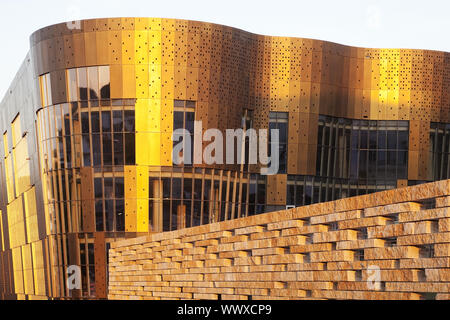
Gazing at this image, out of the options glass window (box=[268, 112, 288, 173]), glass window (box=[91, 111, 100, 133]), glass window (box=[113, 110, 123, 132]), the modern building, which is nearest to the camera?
the modern building

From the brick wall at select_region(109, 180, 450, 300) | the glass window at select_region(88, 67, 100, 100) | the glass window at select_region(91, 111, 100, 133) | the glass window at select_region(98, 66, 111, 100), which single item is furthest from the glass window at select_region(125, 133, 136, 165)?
→ the brick wall at select_region(109, 180, 450, 300)

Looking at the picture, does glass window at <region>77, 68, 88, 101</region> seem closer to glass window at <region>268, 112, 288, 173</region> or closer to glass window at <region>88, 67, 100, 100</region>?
glass window at <region>88, 67, 100, 100</region>

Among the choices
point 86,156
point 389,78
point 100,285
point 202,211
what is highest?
point 389,78

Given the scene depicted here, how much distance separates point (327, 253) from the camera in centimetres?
1764

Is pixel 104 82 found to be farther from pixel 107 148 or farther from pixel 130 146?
pixel 130 146

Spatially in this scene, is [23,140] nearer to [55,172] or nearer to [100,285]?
[55,172]

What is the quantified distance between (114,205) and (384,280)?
112 ft

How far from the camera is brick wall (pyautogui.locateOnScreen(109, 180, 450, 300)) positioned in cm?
1447

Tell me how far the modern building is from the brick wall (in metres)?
20.4

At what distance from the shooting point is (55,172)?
50.0 metres

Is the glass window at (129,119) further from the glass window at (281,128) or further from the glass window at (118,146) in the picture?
the glass window at (281,128)

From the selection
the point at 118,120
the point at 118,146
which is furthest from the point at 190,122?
the point at 118,146

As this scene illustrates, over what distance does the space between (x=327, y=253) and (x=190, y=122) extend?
30.5m
